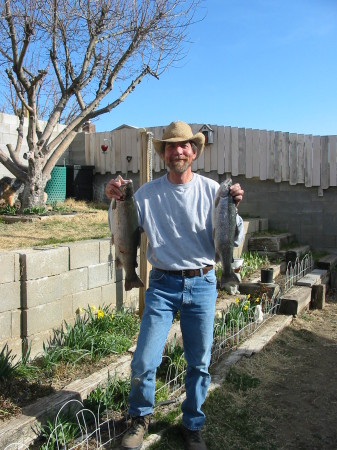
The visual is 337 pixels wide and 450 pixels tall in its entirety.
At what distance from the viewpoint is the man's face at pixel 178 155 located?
3.21 m

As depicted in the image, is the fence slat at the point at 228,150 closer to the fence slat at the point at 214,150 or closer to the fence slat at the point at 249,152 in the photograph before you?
the fence slat at the point at 214,150

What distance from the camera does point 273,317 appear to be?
21.6ft

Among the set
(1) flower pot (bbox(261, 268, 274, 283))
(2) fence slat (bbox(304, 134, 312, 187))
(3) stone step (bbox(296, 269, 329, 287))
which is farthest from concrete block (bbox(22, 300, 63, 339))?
(2) fence slat (bbox(304, 134, 312, 187))

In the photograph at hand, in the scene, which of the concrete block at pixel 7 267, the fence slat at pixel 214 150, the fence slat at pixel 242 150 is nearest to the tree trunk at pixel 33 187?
the fence slat at pixel 214 150

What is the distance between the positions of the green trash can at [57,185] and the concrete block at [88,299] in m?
6.67

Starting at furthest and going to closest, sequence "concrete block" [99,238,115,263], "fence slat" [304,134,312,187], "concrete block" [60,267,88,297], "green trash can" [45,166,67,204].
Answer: "green trash can" [45,166,67,204]
"fence slat" [304,134,312,187]
"concrete block" [99,238,115,263]
"concrete block" [60,267,88,297]

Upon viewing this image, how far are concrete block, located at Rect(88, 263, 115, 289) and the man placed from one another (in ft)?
6.76

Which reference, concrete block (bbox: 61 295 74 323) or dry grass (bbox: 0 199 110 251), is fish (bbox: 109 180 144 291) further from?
dry grass (bbox: 0 199 110 251)

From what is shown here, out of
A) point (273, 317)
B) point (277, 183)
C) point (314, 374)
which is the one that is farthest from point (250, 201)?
point (314, 374)

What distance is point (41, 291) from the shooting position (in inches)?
172

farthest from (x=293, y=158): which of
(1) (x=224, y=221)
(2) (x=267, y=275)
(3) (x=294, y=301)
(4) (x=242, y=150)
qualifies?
(1) (x=224, y=221)

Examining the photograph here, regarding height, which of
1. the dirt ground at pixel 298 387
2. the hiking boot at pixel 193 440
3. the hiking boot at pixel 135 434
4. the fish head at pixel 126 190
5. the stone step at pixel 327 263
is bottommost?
the dirt ground at pixel 298 387

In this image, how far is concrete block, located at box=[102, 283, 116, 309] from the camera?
17.5ft

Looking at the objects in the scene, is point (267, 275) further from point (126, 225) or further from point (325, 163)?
point (126, 225)
